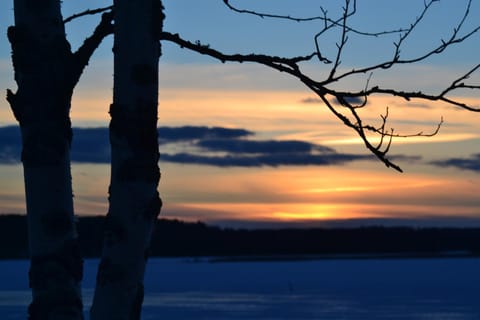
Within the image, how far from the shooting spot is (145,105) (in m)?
2.89

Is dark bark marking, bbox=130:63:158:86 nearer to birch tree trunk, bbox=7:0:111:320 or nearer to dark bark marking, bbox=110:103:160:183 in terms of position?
dark bark marking, bbox=110:103:160:183

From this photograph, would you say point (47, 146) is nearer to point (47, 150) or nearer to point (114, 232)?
point (47, 150)

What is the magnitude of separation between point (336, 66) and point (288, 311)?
122 feet

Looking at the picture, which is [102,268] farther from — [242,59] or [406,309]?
[406,309]

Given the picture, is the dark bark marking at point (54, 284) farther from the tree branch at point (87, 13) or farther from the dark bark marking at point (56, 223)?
the tree branch at point (87, 13)

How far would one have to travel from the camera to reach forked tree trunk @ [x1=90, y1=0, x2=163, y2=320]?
282cm

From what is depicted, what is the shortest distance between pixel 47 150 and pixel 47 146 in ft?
0.04

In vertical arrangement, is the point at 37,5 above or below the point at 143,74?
above

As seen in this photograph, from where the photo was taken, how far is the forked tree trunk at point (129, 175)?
2.82 meters

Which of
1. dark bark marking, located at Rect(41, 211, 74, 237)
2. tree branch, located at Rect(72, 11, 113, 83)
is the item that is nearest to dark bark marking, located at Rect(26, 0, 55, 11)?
tree branch, located at Rect(72, 11, 113, 83)

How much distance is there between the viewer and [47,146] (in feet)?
9.61

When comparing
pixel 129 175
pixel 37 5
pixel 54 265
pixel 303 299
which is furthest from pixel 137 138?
pixel 303 299

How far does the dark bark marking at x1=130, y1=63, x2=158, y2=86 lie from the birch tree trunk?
0.29 m

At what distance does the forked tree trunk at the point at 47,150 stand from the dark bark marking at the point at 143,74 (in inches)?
11.2
